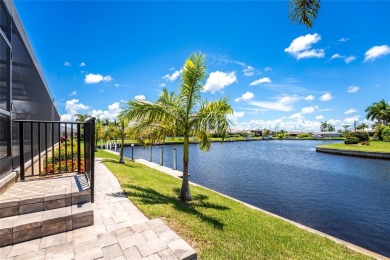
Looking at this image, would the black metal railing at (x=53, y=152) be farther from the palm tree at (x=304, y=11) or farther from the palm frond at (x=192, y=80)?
the palm tree at (x=304, y=11)

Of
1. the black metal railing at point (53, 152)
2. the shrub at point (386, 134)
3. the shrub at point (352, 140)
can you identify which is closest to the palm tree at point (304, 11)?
the black metal railing at point (53, 152)

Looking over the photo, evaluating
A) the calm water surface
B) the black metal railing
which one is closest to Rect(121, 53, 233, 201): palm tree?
the black metal railing

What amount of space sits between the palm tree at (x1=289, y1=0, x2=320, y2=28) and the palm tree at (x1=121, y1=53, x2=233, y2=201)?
2.76 metres

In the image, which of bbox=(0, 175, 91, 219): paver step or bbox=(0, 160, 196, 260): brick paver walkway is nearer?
bbox=(0, 160, 196, 260): brick paver walkway

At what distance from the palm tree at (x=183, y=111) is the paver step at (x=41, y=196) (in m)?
2.70

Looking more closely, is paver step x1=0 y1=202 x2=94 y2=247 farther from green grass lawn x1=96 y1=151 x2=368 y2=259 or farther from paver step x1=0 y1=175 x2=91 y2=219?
green grass lawn x1=96 y1=151 x2=368 y2=259

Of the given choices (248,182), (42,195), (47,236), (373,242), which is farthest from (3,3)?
(248,182)

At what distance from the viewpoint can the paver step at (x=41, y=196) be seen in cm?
333

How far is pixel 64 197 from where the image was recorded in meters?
3.71

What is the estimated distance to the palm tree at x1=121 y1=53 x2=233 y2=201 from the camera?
21.7 ft

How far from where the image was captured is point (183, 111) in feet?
22.9

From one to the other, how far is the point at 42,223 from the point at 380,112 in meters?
77.5

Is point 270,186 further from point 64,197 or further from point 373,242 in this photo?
point 64,197

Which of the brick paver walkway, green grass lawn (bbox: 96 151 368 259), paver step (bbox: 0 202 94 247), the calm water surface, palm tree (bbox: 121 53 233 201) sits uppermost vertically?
palm tree (bbox: 121 53 233 201)
